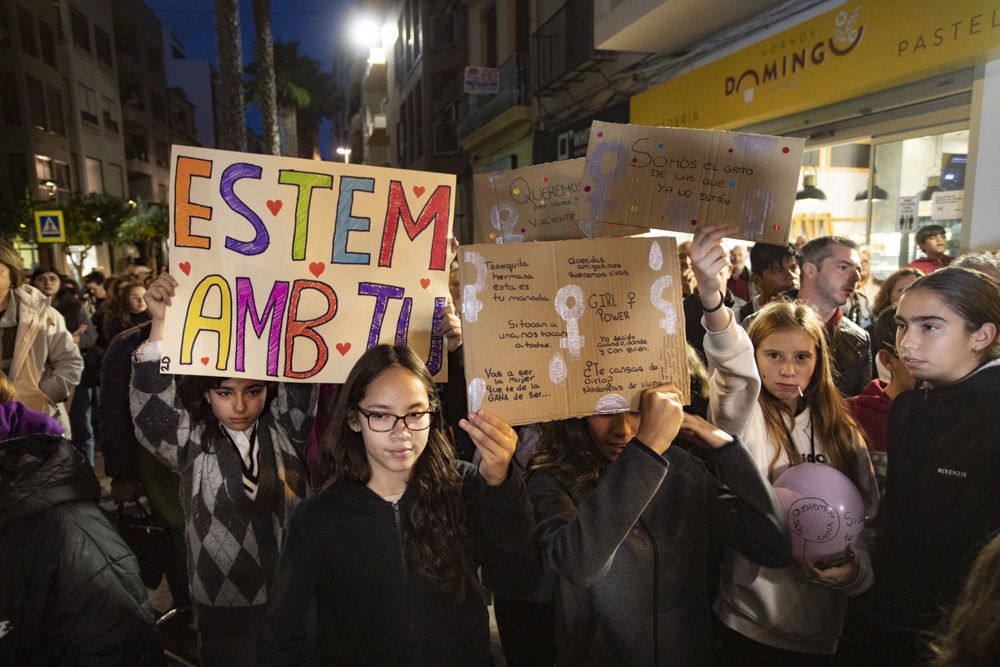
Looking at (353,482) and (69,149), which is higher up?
(69,149)

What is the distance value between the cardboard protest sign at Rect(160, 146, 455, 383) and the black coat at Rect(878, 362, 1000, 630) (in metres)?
1.75

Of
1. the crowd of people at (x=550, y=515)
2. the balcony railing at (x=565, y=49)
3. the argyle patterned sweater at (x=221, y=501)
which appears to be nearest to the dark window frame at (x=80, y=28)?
the balcony railing at (x=565, y=49)

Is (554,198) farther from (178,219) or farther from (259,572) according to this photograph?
(259,572)

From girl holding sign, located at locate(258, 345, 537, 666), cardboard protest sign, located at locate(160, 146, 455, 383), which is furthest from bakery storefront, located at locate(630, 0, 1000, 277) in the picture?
girl holding sign, located at locate(258, 345, 537, 666)

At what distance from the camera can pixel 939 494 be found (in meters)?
2.07

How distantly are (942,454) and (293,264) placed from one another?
2375 millimetres

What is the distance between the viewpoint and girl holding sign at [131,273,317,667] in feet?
7.67

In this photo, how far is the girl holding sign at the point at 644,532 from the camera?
1.73 m

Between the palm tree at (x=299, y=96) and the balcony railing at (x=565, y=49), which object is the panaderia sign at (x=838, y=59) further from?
the palm tree at (x=299, y=96)

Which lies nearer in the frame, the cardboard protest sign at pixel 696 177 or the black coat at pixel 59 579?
the black coat at pixel 59 579

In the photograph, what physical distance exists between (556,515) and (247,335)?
1330 millimetres

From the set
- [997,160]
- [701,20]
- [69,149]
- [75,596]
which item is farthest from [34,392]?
[69,149]

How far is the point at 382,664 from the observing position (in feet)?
5.93

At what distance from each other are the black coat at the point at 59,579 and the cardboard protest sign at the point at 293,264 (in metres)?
0.66
